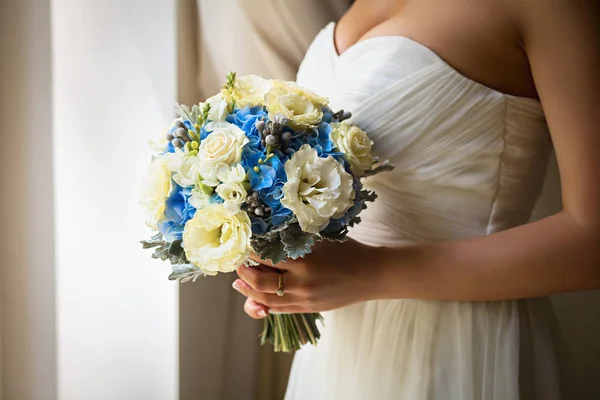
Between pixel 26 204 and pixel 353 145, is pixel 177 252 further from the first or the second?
pixel 26 204

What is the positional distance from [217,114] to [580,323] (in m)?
1.06

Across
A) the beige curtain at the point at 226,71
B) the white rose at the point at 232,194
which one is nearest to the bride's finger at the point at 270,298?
the white rose at the point at 232,194

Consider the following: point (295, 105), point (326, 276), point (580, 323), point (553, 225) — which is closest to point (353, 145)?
point (295, 105)

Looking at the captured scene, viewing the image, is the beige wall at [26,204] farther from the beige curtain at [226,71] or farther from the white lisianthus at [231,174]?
the white lisianthus at [231,174]

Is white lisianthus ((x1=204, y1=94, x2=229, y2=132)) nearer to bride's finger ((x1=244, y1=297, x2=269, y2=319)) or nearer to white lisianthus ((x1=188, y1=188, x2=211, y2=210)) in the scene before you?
white lisianthus ((x1=188, y1=188, x2=211, y2=210))

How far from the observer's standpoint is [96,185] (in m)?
1.21

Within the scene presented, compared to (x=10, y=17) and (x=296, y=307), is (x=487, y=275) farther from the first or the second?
(x=10, y=17)

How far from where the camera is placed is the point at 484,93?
885 mm

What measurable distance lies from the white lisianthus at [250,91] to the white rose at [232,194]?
149mm

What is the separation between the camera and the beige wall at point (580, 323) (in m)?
1.37

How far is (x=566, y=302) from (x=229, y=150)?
1.03 metres

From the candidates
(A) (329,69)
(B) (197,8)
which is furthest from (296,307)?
(B) (197,8)

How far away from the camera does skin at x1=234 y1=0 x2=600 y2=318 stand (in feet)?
2.57

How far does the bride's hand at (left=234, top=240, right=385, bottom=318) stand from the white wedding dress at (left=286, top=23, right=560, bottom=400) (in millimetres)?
59
